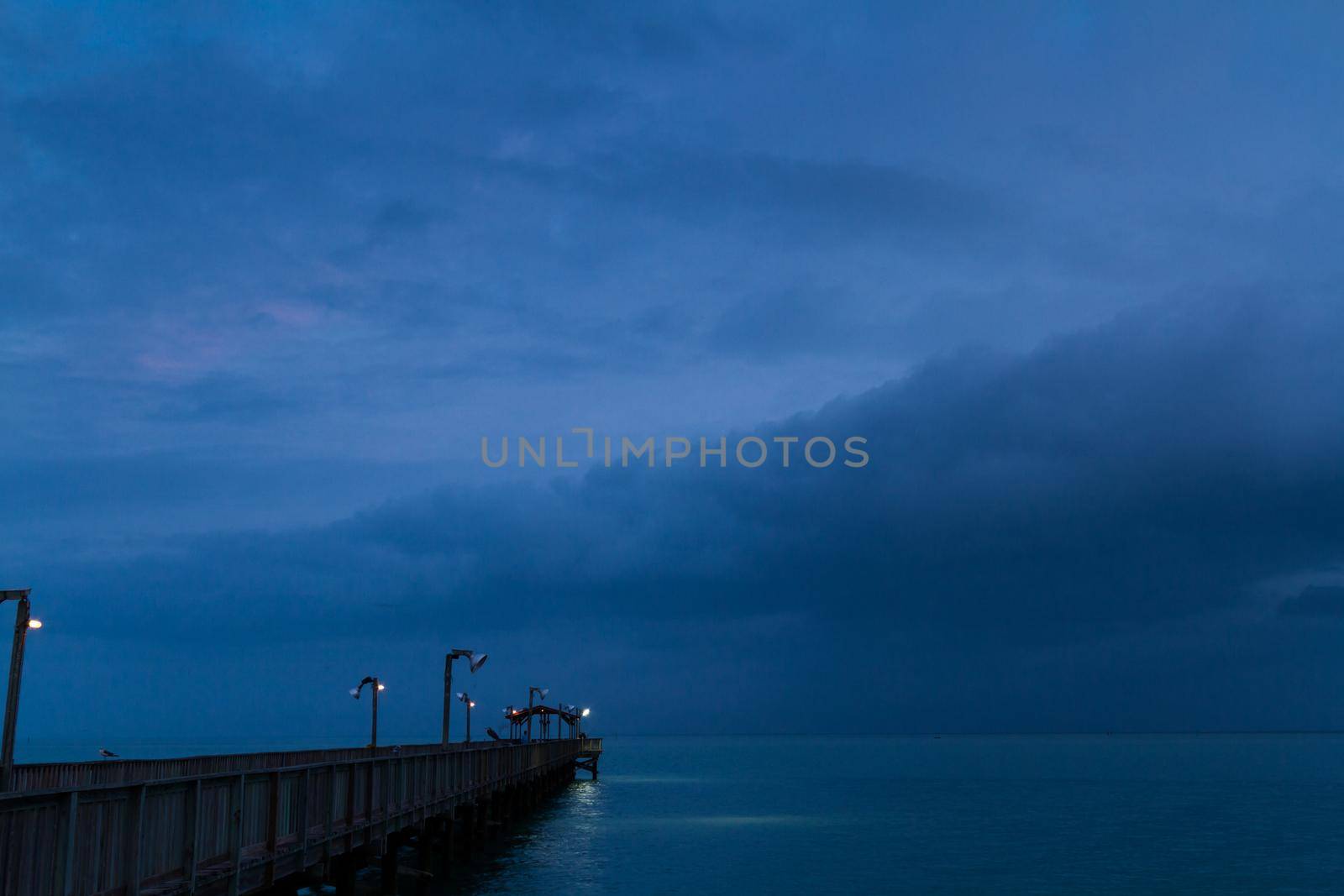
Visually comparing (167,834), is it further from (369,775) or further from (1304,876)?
(1304,876)

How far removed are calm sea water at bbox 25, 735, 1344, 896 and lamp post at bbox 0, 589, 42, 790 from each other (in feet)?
50.1

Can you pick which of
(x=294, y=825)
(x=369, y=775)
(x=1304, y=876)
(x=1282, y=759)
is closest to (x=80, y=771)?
(x=369, y=775)

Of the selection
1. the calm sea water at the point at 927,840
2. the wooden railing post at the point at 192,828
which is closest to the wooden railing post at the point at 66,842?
the wooden railing post at the point at 192,828

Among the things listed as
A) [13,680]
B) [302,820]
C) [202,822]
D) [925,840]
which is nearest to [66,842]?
[202,822]

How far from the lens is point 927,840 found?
53500mm

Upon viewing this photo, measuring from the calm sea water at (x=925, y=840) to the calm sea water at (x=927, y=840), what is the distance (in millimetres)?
142

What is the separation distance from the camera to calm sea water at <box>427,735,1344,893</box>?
39.0 m

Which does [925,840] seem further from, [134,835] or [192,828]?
[134,835]

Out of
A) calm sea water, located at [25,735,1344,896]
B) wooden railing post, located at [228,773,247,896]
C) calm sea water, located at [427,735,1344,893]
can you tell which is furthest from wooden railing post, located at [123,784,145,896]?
calm sea water, located at [427,735,1344,893]

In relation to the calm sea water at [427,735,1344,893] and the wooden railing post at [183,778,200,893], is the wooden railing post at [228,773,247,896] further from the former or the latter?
the calm sea water at [427,735,1344,893]

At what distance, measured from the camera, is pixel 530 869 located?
39500 millimetres

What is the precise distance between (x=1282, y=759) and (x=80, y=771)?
18576 cm

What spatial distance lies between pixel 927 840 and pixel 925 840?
0.12m

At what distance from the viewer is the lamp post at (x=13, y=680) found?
19.5 meters
